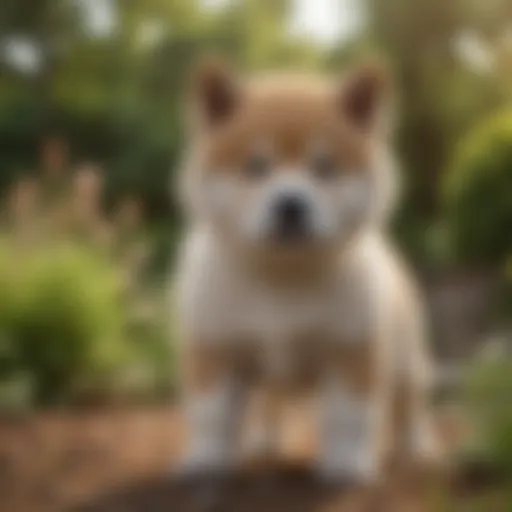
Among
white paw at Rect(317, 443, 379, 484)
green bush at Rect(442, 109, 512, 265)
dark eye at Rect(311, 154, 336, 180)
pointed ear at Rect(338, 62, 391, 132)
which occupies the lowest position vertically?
white paw at Rect(317, 443, 379, 484)

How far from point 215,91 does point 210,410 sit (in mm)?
404

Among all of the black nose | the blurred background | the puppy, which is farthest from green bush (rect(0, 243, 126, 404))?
the black nose

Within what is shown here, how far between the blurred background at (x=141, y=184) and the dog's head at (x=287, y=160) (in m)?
0.31

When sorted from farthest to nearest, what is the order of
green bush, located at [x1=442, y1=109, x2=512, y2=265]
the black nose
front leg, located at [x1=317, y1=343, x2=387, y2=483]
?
1. green bush, located at [x1=442, y1=109, x2=512, y2=265]
2. front leg, located at [x1=317, y1=343, x2=387, y2=483]
3. the black nose

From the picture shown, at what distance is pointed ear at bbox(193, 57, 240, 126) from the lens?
132 cm

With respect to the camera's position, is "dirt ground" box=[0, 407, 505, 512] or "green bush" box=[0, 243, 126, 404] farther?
"green bush" box=[0, 243, 126, 404]

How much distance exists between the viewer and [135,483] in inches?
55.6

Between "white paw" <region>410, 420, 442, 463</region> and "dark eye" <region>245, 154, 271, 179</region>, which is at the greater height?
"dark eye" <region>245, 154, 271, 179</region>

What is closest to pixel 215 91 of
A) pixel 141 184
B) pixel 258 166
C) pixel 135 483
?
pixel 258 166

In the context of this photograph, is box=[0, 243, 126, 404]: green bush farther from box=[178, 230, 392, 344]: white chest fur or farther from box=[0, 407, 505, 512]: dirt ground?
box=[178, 230, 392, 344]: white chest fur

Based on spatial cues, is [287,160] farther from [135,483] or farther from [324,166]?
[135,483]

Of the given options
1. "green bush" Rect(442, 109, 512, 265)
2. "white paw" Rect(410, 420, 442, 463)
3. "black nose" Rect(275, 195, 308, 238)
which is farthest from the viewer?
"green bush" Rect(442, 109, 512, 265)

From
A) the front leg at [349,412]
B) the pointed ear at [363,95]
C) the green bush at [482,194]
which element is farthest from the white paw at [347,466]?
the green bush at [482,194]

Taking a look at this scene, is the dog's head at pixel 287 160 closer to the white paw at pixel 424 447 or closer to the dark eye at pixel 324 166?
the dark eye at pixel 324 166
